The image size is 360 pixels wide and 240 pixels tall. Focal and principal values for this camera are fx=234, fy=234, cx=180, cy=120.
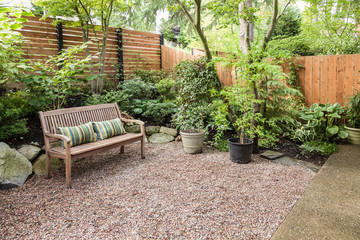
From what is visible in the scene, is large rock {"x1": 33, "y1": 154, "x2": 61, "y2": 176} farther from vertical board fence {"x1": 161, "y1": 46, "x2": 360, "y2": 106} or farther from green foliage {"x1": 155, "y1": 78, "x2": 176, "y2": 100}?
vertical board fence {"x1": 161, "y1": 46, "x2": 360, "y2": 106}

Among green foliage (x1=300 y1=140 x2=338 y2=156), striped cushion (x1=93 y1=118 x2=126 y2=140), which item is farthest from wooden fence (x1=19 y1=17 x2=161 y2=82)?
green foliage (x1=300 y1=140 x2=338 y2=156)

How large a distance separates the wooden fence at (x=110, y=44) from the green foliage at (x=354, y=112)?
586cm

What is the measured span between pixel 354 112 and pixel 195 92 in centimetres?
300

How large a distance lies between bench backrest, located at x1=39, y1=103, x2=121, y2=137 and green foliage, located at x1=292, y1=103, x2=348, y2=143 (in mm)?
3527

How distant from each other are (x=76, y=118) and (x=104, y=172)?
0.97 meters

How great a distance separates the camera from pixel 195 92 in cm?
458

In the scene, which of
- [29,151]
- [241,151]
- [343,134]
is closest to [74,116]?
[29,151]

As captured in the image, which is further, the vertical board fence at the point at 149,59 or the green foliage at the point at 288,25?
the green foliage at the point at 288,25

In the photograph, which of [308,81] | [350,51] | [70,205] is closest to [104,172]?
[70,205]

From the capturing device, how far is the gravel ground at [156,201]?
206 centimetres

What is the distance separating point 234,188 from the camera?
2.88 m

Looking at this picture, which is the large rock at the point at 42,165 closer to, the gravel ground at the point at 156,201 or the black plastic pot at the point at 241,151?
the gravel ground at the point at 156,201

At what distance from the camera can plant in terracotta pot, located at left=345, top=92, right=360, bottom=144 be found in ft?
14.2

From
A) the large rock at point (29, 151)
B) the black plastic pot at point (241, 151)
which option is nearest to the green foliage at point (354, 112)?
the black plastic pot at point (241, 151)
